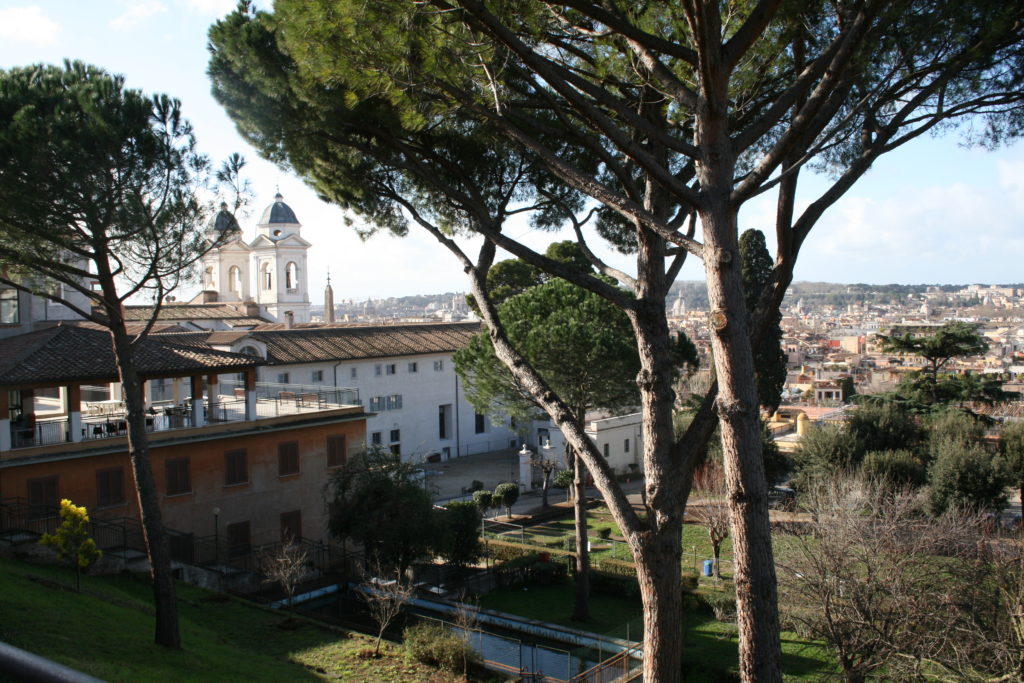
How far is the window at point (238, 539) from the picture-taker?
18.5 m

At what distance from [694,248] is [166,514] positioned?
50.0 ft

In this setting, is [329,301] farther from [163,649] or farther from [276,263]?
[163,649]

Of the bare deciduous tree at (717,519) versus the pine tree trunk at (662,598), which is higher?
the pine tree trunk at (662,598)

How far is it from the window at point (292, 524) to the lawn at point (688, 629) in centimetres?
497

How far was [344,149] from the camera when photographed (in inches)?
382

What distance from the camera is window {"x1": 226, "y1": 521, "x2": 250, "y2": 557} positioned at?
1853cm

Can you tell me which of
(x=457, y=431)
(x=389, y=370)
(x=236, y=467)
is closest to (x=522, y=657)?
(x=236, y=467)

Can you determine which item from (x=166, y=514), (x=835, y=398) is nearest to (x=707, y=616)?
(x=166, y=514)

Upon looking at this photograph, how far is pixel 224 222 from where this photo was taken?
12.4 m

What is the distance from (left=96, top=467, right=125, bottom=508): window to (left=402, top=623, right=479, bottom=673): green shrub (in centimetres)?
794

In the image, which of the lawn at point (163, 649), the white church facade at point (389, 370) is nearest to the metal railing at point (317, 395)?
the white church facade at point (389, 370)

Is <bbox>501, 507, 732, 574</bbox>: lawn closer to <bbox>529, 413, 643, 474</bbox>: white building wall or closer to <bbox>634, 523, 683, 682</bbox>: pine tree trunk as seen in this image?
<bbox>529, 413, 643, 474</bbox>: white building wall

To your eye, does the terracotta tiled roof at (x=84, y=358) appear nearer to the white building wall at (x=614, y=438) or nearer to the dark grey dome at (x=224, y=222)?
Answer: the dark grey dome at (x=224, y=222)

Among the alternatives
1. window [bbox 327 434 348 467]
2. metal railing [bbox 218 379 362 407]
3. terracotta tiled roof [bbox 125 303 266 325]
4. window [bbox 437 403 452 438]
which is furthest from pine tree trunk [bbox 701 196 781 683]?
terracotta tiled roof [bbox 125 303 266 325]
